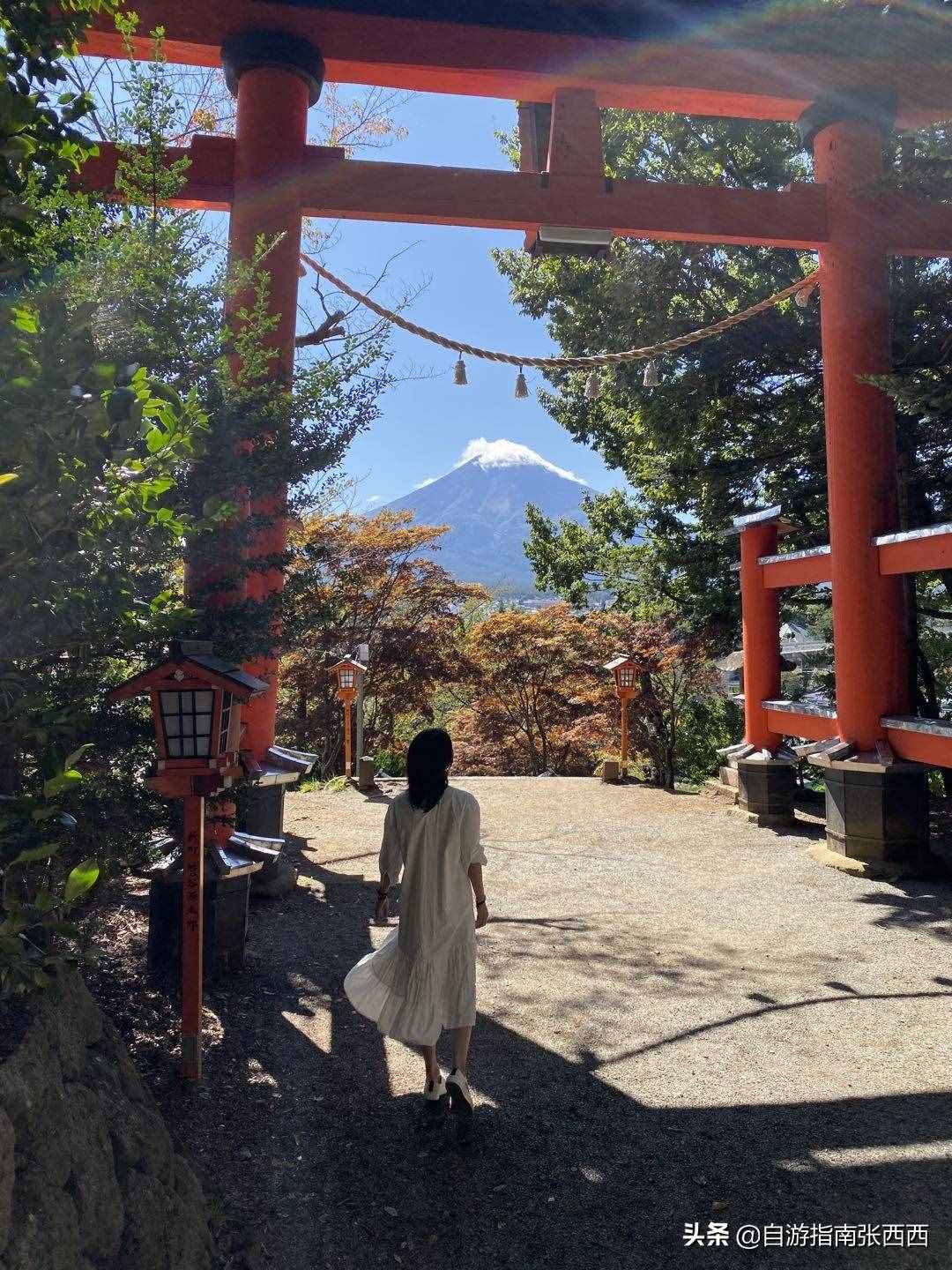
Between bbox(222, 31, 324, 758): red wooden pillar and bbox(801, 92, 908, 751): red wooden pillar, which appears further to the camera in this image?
bbox(801, 92, 908, 751): red wooden pillar

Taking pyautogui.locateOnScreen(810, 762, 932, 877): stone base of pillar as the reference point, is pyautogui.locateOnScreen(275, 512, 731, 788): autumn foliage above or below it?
above

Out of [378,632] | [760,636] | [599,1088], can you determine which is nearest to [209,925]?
A: [599,1088]

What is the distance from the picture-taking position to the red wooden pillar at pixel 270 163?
18.2 ft

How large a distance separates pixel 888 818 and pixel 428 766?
4736mm

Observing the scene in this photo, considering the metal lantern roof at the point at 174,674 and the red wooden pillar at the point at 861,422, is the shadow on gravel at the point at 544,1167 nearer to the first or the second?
the metal lantern roof at the point at 174,674

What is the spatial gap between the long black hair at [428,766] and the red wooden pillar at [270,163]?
9.16 ft

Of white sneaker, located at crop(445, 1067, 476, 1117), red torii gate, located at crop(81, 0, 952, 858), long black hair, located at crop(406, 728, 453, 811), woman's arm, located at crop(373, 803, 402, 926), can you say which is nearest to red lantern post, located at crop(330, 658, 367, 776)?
red torii gate, located at crop(81, 0, 952, 858)

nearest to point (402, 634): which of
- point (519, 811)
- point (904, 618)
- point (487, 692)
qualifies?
point (487, 692)

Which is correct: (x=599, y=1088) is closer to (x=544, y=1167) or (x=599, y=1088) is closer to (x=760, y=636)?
(x=544, y=1167)

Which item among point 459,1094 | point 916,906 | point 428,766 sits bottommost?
point 916,906

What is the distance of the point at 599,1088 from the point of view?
10.6ft

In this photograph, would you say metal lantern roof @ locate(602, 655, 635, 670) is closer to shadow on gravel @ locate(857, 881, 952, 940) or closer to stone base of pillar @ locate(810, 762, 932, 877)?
stone base of pillar @ locate(810, 762, 932, 877)

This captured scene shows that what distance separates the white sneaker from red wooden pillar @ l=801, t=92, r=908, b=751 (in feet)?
15.6

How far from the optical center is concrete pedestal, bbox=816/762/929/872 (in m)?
6.30
